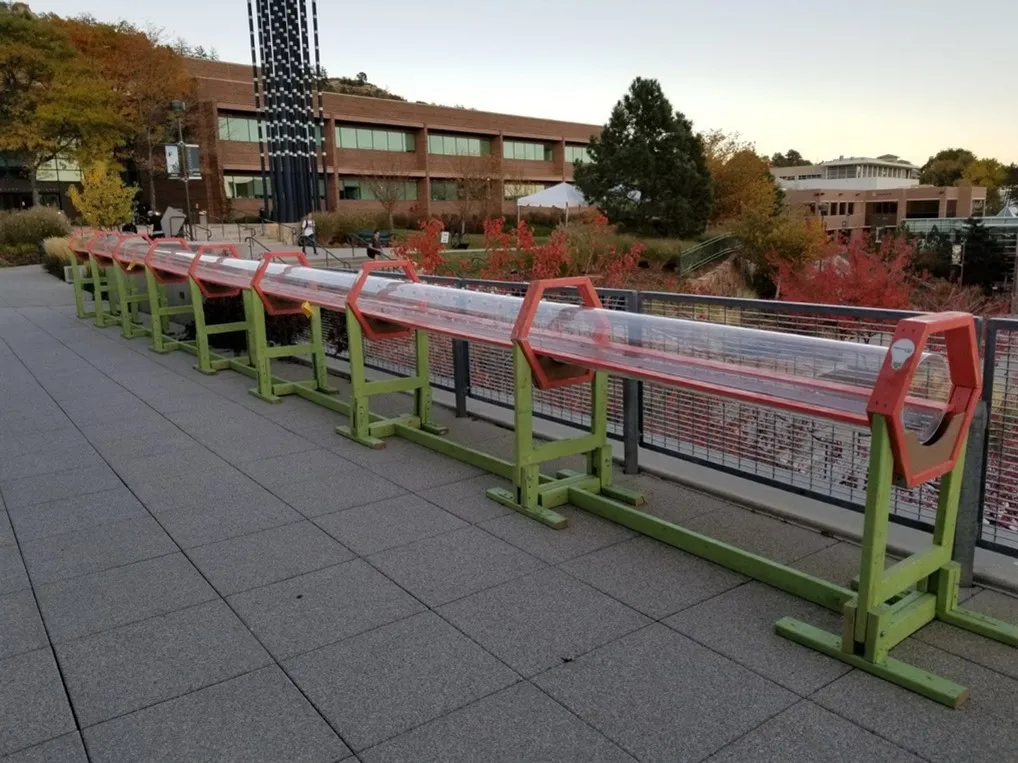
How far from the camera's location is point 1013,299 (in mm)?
26578

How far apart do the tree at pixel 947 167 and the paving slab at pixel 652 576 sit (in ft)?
417

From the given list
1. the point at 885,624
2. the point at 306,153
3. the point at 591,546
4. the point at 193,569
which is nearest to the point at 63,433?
the point at 193,569

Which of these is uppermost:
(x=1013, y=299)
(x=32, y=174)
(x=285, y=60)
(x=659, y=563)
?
(x=285, y=60)

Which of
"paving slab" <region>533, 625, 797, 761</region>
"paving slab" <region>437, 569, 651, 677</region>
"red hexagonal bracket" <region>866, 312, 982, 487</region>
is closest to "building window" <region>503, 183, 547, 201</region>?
"paving slab" <region>437, 569, 651, 677</region>

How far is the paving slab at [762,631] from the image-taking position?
2990mm

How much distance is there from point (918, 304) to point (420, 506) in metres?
24.0

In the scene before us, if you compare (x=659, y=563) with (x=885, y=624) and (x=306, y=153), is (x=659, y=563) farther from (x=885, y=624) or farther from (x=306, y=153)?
(x=306, y=153)

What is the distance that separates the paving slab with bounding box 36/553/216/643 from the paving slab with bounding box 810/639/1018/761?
9.04 feet

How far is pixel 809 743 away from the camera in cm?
260

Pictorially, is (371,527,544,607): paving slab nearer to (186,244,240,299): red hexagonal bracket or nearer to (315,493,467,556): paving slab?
(315,493,467,556): paving slab

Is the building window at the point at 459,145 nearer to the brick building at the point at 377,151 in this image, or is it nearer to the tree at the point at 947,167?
the brick building at the point at 377,151

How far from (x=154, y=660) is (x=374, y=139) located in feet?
189

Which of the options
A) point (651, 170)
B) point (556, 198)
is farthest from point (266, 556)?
point (651, 170)

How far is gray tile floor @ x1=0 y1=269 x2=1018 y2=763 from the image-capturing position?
2670 millimetres
